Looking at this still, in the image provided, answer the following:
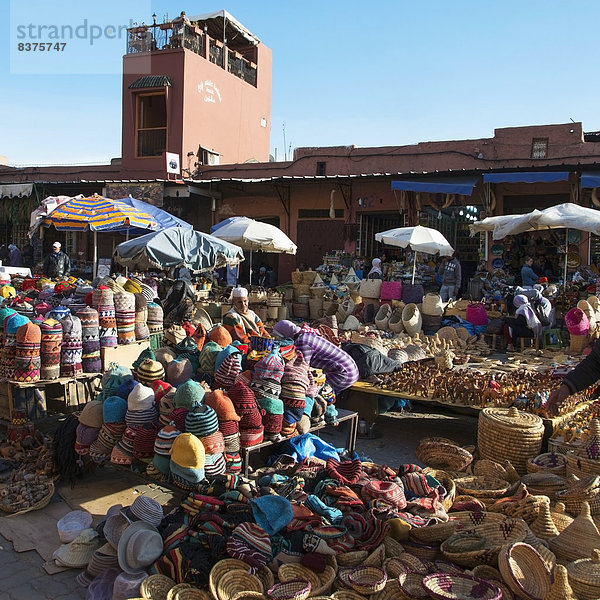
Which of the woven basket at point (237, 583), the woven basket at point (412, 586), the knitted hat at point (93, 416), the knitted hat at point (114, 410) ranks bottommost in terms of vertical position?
the woven basket at point (237, 583)

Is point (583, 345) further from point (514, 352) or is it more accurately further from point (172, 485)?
point (172, 485)

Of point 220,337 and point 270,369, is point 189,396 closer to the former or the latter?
point 270,369

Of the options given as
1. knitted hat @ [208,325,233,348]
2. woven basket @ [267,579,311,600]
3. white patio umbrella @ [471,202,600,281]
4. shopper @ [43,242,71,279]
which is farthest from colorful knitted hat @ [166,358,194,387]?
white patio umbrella @ [471,202,600,281]

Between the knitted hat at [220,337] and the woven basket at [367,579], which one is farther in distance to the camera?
the knitted hat at [220,337]

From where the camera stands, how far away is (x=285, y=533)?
3.01m

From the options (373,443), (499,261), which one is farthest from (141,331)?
(499,261)

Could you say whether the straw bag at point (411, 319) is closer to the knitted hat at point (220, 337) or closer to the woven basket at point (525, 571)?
the knitted hat at point (220, 337)

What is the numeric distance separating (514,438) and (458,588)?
1.82m

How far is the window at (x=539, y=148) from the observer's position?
1368 cm

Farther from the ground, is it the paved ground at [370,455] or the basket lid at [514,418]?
the basket lid at [514,418]

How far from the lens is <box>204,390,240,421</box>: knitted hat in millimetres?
3453

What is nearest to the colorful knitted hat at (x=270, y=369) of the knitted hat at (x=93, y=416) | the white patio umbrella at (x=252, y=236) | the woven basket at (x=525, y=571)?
the knitted hat at (x=93, y=416)

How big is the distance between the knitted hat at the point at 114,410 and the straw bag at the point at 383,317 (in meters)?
7.00

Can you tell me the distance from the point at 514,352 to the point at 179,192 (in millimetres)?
10416
